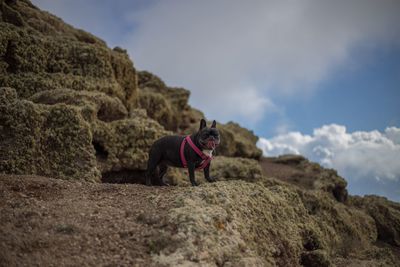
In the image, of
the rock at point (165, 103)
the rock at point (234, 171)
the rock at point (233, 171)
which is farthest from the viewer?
the rock at point (165, 103)

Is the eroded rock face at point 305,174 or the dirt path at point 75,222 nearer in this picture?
the dirt path at point 75,222

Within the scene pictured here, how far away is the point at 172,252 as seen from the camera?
577 centimetres

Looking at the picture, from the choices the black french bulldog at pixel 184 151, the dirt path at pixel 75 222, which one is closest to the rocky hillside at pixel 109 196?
the dirt path at pixel 75 222

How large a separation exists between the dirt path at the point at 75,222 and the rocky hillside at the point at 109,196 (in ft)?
0.06

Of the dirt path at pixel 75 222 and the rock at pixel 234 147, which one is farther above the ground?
the rock at pixel 234 147

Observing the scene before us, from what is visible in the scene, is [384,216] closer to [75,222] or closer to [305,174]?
[305,174]

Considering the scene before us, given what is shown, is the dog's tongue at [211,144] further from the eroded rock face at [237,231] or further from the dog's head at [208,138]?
the eroded rock face at [237,231]

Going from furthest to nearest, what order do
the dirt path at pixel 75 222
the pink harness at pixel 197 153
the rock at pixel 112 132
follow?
the rock at pixel 112 132 < the pink harness at pixel 197 153 < the dirt path at pixel 75 222

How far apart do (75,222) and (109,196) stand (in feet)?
4.85

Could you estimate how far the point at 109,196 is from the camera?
25.7 ft

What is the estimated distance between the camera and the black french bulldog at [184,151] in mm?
8602

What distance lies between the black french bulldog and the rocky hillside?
700 millimetres

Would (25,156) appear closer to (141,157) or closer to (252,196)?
(141,157)

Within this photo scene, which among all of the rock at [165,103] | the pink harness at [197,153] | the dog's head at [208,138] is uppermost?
the rock at [165,103]
